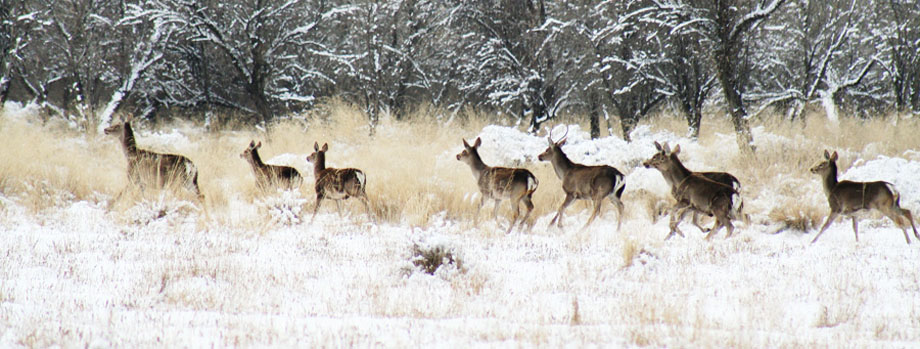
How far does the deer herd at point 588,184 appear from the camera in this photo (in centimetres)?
817

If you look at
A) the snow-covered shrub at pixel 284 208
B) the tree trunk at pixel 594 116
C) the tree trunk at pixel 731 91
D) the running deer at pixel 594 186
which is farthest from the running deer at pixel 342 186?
the tree trunk at pixel 594 116

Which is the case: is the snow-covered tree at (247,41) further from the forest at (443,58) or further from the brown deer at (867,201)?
the brown deer at (867,201)

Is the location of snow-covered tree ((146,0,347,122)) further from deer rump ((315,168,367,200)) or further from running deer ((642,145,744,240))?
running deer ((642,145,744,240))

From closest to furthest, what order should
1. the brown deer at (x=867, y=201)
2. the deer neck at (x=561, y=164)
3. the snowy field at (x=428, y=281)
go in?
the snowy field at (x=428, y=281) < the brown deer at (x=867, y=201) < the deer neck at (x=561, y=164)

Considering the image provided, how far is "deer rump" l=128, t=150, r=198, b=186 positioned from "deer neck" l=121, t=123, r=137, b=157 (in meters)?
0.25

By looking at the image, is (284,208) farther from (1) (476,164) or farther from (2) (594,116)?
(2) (594,116)

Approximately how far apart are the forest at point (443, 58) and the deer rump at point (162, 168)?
7746mm

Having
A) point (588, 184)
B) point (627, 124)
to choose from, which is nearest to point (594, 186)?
point (588, 184)

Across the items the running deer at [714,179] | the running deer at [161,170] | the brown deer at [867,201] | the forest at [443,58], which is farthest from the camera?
the forest at [443,58]

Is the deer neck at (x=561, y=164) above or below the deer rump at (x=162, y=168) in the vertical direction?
above

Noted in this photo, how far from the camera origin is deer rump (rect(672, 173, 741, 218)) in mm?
8211

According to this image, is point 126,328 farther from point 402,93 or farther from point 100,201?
point 402,93

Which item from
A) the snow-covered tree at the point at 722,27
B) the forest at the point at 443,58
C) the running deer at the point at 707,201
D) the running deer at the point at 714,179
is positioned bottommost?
the running deer at the point at 707,201

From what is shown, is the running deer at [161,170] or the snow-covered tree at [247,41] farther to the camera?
the snow-covered tree at [247,41]
